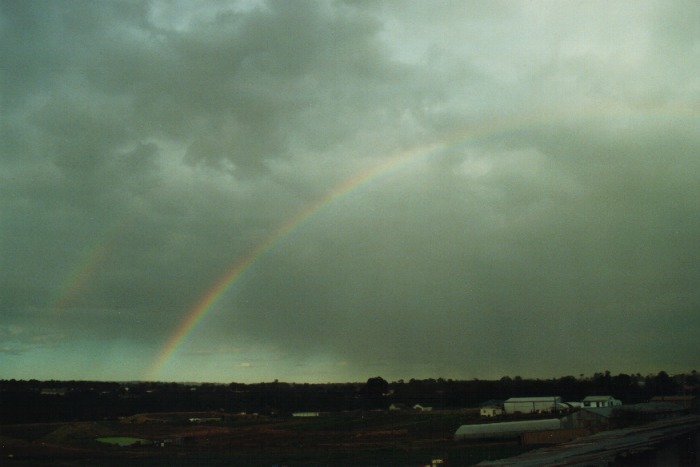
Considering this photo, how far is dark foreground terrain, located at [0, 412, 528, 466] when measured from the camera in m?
49.8

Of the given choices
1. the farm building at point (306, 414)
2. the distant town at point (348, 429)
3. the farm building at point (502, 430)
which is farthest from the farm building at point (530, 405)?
the farm building at point (306, 414)

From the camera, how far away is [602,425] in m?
65.6

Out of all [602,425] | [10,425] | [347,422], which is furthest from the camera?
[347,422]

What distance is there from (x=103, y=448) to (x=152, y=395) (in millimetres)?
69390

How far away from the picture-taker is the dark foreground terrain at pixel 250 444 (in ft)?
163

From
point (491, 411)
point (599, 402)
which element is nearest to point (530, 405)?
point (491, 411)

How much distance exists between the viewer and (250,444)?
66500 mm

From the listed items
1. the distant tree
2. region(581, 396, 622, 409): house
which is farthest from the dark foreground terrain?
the distant tree

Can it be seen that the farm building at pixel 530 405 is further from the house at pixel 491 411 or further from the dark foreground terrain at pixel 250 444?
the dark foreground terrain at pixel 250 444

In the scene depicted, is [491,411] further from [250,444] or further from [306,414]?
[250,444]

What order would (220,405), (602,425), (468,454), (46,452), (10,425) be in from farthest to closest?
1. (220,405)
2. (10,425)
3. (602,425)
4. (46,452)
5. (468,454)

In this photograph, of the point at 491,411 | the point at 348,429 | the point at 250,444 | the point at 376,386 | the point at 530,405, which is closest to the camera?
the point at 250,444

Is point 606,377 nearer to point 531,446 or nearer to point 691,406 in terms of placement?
point 691,406

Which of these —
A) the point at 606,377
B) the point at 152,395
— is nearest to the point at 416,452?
the point at 152,395
